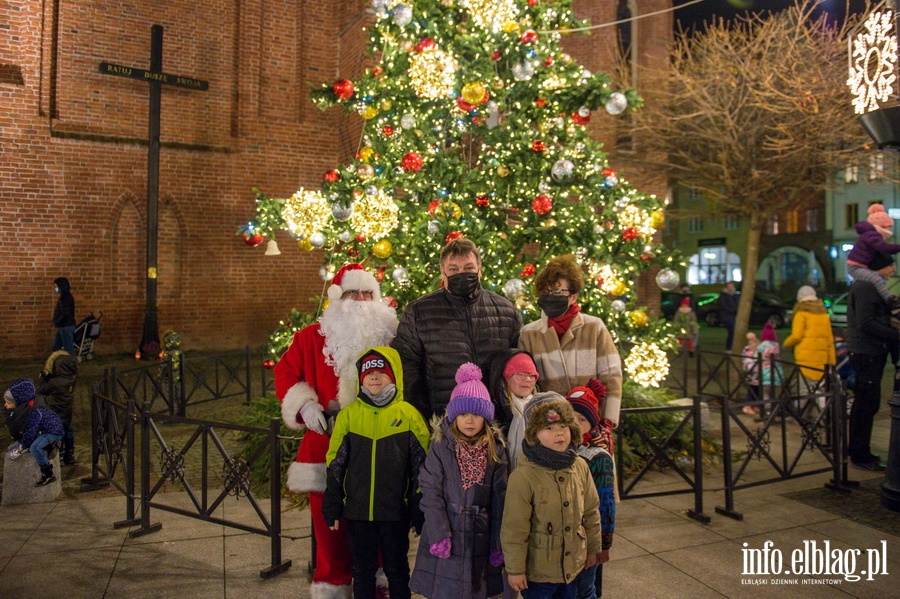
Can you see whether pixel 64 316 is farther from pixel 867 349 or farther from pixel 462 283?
pixel 867 349

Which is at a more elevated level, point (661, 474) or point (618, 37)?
point (618, 37)

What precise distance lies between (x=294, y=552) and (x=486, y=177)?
3.87 meters

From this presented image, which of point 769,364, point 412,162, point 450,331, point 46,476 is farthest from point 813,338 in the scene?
point 46,476

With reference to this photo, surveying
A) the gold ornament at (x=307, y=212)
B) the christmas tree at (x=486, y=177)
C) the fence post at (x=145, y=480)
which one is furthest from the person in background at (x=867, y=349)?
the fence post at (x=145, y=480)

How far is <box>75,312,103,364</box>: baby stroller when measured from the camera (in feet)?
38.3

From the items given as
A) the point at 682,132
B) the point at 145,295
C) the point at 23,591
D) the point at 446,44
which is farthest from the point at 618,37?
the point at 23,591

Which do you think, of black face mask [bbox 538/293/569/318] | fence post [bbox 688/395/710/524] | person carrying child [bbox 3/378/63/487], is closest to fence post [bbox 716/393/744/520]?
fence post [bbox 688/395/710/524]

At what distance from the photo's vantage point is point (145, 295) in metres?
12.6

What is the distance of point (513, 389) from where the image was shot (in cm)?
338

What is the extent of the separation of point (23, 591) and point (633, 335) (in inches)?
214

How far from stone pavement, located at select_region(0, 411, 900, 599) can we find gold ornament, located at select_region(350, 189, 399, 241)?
2677mm

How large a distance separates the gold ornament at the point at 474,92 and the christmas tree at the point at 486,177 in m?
0.02

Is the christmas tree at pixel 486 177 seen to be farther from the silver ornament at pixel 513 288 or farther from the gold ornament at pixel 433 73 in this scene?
the silver ornament at pixel 513 288

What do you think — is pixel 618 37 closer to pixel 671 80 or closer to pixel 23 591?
pixel 671 80
